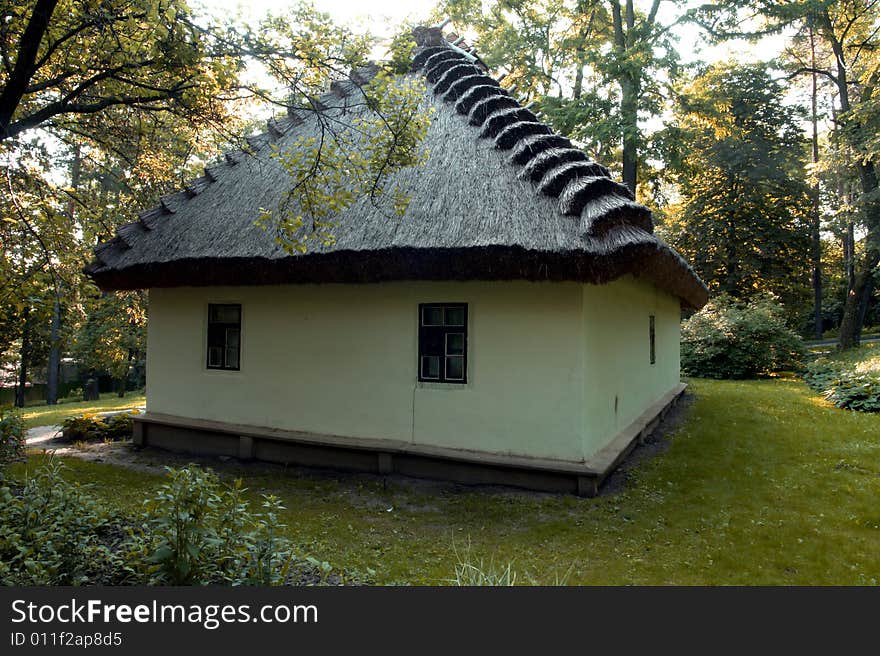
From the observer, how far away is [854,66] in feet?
72.0

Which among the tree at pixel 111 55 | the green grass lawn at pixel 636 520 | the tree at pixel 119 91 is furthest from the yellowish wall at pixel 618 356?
the tree at pixel 111 55

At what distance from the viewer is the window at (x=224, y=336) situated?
8062mm

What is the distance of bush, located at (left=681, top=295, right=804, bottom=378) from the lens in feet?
57.6

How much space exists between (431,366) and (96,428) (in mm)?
6939

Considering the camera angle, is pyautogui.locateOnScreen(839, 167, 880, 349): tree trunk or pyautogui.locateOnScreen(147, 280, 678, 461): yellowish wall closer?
pyautogui.locateOnScreen(147, 280, 678, 461): yellowish wall

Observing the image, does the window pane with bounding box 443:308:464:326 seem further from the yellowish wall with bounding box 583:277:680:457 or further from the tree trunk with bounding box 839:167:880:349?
the tree trunk with bounding box 839:167:880:349

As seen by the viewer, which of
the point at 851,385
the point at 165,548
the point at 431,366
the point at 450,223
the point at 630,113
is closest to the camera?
the point at 165,548

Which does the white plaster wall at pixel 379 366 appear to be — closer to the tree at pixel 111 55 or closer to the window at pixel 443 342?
the window at pixel 443 342

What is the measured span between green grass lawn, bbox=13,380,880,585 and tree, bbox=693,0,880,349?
46.7ft

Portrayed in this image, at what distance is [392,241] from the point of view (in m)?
6.14

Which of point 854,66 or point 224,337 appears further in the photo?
point 854,66

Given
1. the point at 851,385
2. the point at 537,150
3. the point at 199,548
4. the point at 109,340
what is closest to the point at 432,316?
the point at 537,150

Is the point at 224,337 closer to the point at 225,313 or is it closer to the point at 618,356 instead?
the point at 225,313

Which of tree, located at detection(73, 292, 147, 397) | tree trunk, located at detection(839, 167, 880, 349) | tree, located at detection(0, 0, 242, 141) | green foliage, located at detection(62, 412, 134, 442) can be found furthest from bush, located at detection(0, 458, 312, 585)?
tree trunk, located at detection(839, 167, 880, 349)
